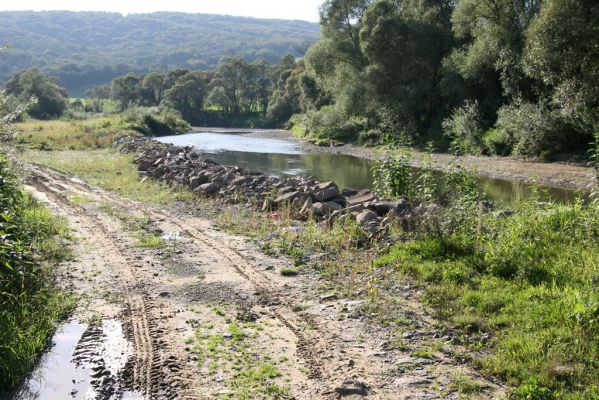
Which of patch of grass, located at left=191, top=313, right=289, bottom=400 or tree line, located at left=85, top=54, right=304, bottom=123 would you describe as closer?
patch of grass, located at left=191, top=313, right=289, bottom=400

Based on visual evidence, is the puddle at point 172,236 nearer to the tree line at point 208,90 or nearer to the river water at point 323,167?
the river water at point 323,167

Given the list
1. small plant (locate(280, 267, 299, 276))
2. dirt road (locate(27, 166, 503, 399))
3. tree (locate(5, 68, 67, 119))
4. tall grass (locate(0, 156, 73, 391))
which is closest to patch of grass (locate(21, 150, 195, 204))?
dirt road (locate(27, 166, 503, 399))

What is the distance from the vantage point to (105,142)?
→ 1890 inches

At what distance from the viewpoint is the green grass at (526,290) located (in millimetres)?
6770

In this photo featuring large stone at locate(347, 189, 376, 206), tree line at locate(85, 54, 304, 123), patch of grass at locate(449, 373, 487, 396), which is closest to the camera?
patch of grass at locate(449, 373, 487, 396)

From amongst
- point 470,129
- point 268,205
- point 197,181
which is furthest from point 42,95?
point 268,205

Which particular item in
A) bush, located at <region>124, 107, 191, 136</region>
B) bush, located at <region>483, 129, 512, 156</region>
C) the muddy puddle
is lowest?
bush, located at <region>124, 107, 191, 136</region>

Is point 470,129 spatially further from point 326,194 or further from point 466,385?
point 466,385

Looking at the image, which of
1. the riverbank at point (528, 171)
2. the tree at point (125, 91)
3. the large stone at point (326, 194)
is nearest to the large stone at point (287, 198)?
the large stone at point (326, 194)

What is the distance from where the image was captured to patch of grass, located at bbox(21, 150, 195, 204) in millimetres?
21422

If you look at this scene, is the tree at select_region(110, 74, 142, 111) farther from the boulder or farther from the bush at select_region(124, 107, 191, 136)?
the boulder

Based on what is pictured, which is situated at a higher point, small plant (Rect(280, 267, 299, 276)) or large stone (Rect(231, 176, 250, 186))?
small plant (Rect(280, 267, 299, 276))

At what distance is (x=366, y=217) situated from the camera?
47.2ft

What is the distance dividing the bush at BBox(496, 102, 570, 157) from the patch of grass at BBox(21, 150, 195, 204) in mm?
22609
